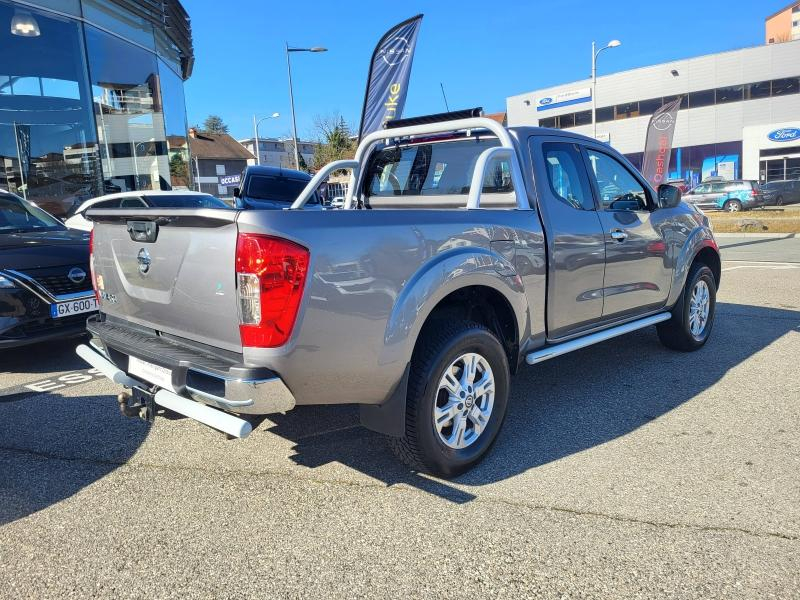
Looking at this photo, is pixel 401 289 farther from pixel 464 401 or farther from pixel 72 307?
pixel 72 307

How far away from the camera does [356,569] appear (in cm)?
241

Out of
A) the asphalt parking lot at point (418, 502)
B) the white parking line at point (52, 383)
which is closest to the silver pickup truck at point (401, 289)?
the asphalt parking lot at point (418, 502)

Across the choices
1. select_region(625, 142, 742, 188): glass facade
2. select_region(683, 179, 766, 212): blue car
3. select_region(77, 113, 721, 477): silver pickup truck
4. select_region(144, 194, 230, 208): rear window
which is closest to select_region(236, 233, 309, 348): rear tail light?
select_region(77, 113, 721, 477): silver pickup truck

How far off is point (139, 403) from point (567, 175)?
9.77 feet

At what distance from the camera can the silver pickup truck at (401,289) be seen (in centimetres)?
249

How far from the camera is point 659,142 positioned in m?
17.1

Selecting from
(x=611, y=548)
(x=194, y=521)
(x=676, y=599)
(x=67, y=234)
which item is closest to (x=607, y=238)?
(x=611, y=548)

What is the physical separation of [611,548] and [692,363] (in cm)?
307

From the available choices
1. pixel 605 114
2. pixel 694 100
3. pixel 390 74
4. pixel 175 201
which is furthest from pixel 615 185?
pixel 605 114

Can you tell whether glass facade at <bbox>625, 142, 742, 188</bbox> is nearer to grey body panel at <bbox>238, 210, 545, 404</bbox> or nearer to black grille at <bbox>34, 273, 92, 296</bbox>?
black grille at <bbox>34, 273, 92, 296</bbox>

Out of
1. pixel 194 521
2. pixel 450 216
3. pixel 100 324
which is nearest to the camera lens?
pixel 194 521

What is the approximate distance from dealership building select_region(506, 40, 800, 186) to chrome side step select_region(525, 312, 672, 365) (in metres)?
39.3

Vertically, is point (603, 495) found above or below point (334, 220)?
below

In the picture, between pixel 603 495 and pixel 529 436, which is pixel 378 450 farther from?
pixel 603 495
